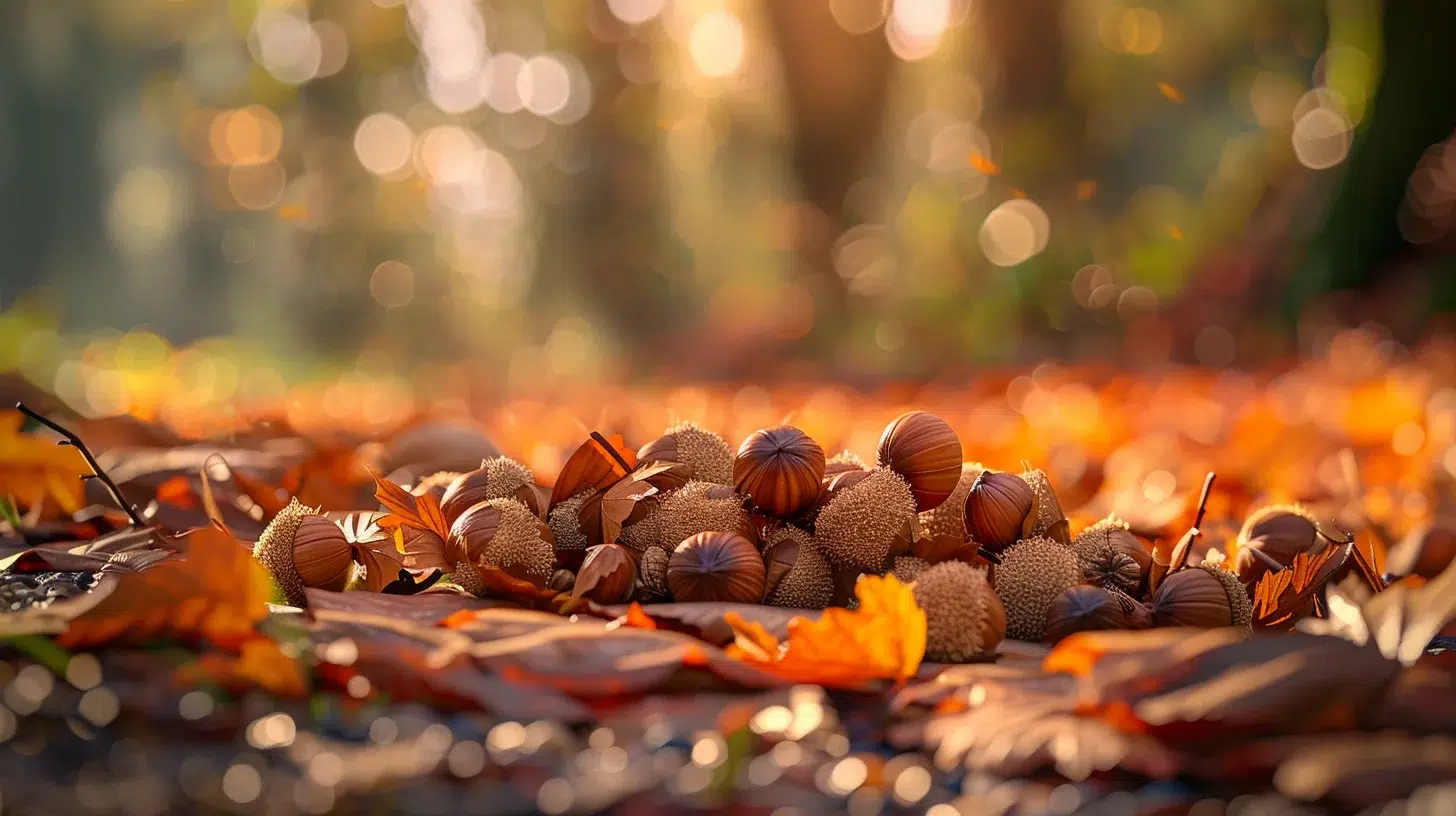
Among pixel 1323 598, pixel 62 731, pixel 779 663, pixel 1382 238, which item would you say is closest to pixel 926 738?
pixel 779 663

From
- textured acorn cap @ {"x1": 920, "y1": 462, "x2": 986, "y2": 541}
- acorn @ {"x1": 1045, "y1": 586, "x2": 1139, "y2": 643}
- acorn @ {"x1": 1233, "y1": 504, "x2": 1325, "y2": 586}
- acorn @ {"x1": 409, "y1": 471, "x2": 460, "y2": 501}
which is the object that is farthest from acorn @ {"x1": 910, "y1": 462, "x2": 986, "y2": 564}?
acorn @ {"x1": 409, "y1": 471, "x2": 460, "y2": 501}

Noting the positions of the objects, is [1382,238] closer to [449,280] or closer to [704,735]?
[704,735]

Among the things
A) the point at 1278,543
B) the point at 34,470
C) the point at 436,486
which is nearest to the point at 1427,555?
the point at 1278,543

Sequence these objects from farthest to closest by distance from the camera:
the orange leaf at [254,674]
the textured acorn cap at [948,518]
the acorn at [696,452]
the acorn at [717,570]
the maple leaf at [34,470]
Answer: the maple leaf at [34,470]
the acorn at [696,452]
the textured acorn cap at [948,518]
the acorn at [717,570]
the orange leaf at [254,674]

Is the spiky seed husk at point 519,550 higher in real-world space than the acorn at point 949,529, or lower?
lower

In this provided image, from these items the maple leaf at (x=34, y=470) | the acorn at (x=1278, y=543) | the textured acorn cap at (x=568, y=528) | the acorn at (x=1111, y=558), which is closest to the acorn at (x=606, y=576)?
the textured acorn cap at (x=568, y=528)

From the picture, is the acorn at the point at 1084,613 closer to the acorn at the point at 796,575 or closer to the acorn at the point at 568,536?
the acorn at the point at 796,575

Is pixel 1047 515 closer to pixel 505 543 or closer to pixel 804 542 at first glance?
pixel 804 542
